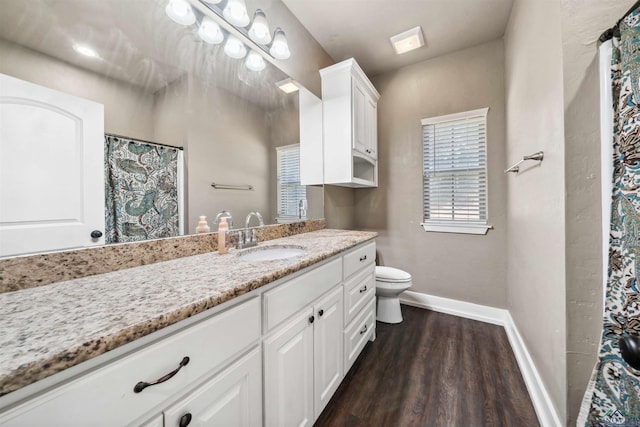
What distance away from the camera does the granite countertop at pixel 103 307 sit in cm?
39

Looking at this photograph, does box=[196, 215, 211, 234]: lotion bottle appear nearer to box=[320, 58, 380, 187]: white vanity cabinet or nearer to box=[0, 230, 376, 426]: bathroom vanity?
box=[0, 230, 376, 426]: bathroom vanity

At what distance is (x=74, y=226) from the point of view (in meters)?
0.82

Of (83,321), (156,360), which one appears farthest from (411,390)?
(83,321)

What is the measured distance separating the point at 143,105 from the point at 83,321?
34.8 inches

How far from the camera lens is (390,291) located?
2.12 metres

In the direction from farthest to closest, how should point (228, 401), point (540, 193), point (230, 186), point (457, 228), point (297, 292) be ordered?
point (457, 228) < point (230, 186) < point (540, 193) < point (297, 292) < point (228, 401)

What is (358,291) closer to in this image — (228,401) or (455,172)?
(228,401)

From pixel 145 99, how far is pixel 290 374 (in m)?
1.31

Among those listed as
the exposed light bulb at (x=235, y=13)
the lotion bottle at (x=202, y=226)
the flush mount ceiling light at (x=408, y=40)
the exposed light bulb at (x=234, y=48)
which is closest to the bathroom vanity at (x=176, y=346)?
the lotion bottle at (x=202, y=226)

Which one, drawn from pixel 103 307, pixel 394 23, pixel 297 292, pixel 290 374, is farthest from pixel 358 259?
pixel 394 23

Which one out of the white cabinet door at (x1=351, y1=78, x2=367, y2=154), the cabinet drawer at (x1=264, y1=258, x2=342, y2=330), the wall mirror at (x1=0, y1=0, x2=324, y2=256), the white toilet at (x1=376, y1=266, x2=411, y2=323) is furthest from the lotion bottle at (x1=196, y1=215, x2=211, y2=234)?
the white toilet at (x1=376, y1=266, x2=411, y2=323)

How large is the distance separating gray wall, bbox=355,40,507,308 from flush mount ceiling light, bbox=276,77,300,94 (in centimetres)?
123

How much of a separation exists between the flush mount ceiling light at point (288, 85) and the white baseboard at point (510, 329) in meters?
2.36

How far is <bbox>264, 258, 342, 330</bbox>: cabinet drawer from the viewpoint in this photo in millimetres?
861
